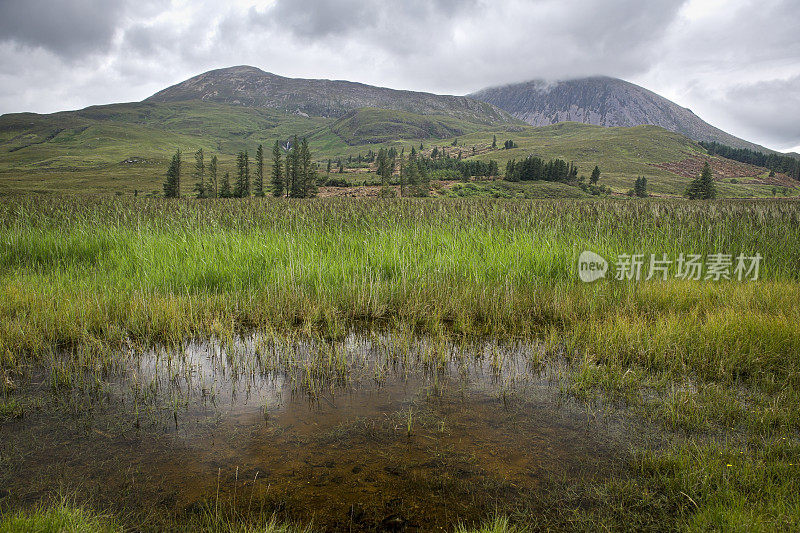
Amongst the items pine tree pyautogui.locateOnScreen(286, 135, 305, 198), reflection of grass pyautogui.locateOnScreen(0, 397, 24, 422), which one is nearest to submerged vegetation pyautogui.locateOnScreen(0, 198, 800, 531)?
reflection of grass pyautogui.locateOnScreen(0, 397, 24, 422)

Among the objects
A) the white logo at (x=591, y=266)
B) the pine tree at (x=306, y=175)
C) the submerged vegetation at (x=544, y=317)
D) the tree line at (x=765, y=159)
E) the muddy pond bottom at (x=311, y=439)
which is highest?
the tree line at (x=765, y=159)

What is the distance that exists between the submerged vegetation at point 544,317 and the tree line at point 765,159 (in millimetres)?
186734

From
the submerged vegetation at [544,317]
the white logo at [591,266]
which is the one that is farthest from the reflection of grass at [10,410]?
the white logo at [591,266]

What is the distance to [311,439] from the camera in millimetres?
2984

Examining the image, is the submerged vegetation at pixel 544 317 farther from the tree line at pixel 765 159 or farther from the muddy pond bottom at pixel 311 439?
the tree line at pixel 765 159

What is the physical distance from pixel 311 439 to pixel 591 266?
6.42m

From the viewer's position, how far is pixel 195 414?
3.31 meters

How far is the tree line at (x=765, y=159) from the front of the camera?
465ft

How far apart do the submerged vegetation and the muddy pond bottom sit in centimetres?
15

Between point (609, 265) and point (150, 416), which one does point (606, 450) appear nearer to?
point (150, 416)

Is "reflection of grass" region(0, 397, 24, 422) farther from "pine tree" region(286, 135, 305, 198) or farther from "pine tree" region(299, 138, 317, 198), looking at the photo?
"pine tree" region(286, 135, 305, 198)

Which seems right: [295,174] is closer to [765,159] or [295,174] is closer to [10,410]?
[10,410]

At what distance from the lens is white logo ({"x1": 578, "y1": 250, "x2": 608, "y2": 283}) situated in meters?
7.23

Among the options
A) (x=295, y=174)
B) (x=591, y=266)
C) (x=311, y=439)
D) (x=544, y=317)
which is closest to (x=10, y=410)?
(x=311, y=439)
